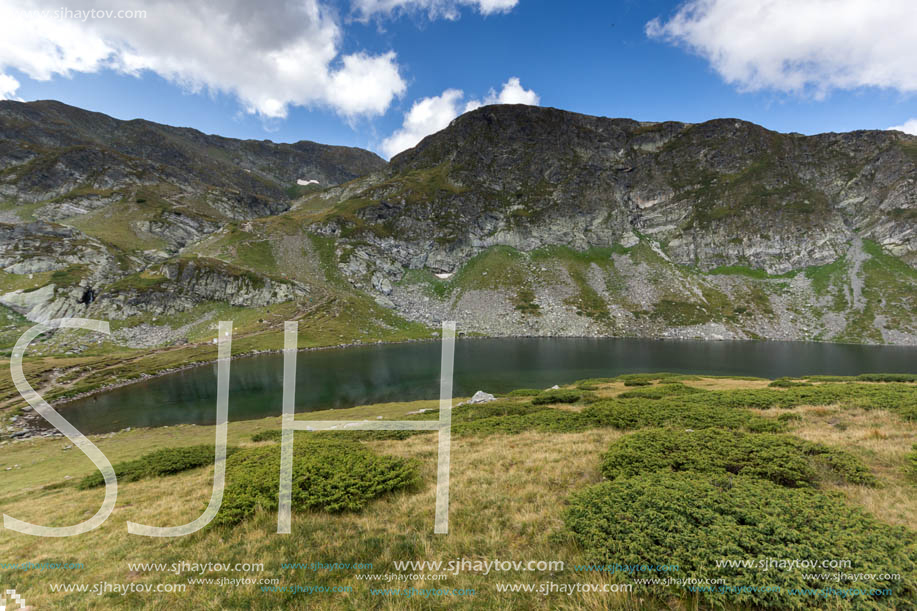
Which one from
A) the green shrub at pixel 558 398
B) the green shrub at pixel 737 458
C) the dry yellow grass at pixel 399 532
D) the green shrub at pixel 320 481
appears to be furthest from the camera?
the green shrub at pixel 558 398

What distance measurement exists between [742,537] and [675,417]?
1218 centimetres

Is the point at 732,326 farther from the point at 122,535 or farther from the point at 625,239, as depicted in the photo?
→ the point at 122,535

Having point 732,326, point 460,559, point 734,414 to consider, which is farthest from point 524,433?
point 732,326

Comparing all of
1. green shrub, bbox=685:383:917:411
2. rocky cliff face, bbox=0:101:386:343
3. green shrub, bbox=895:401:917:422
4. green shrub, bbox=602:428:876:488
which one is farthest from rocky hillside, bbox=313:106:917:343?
green shrub, bbox=602:428:876:488

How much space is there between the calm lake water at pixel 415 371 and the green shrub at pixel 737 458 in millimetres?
31882

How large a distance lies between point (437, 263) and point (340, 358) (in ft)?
286

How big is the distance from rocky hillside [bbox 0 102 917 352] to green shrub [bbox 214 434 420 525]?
86.2 meters

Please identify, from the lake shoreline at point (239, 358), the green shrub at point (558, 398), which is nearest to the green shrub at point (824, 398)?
the green shrub at point (558, 398)

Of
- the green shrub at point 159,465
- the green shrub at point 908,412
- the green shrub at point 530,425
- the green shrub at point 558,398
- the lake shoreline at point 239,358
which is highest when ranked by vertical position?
the green shrub at point 908,412

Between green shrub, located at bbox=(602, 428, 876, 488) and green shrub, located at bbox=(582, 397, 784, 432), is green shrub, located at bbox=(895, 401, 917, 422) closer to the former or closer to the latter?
green shrub, located at bbox=(582, 397, 784, 432)

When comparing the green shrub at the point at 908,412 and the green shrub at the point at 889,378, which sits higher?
the green shrub at the point at 908,412

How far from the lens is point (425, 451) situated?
14.9 metres

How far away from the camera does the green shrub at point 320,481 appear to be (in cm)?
862

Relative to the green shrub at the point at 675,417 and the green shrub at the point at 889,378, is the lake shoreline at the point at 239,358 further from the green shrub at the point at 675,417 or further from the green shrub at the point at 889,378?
the green shrub at the point at 675,417
